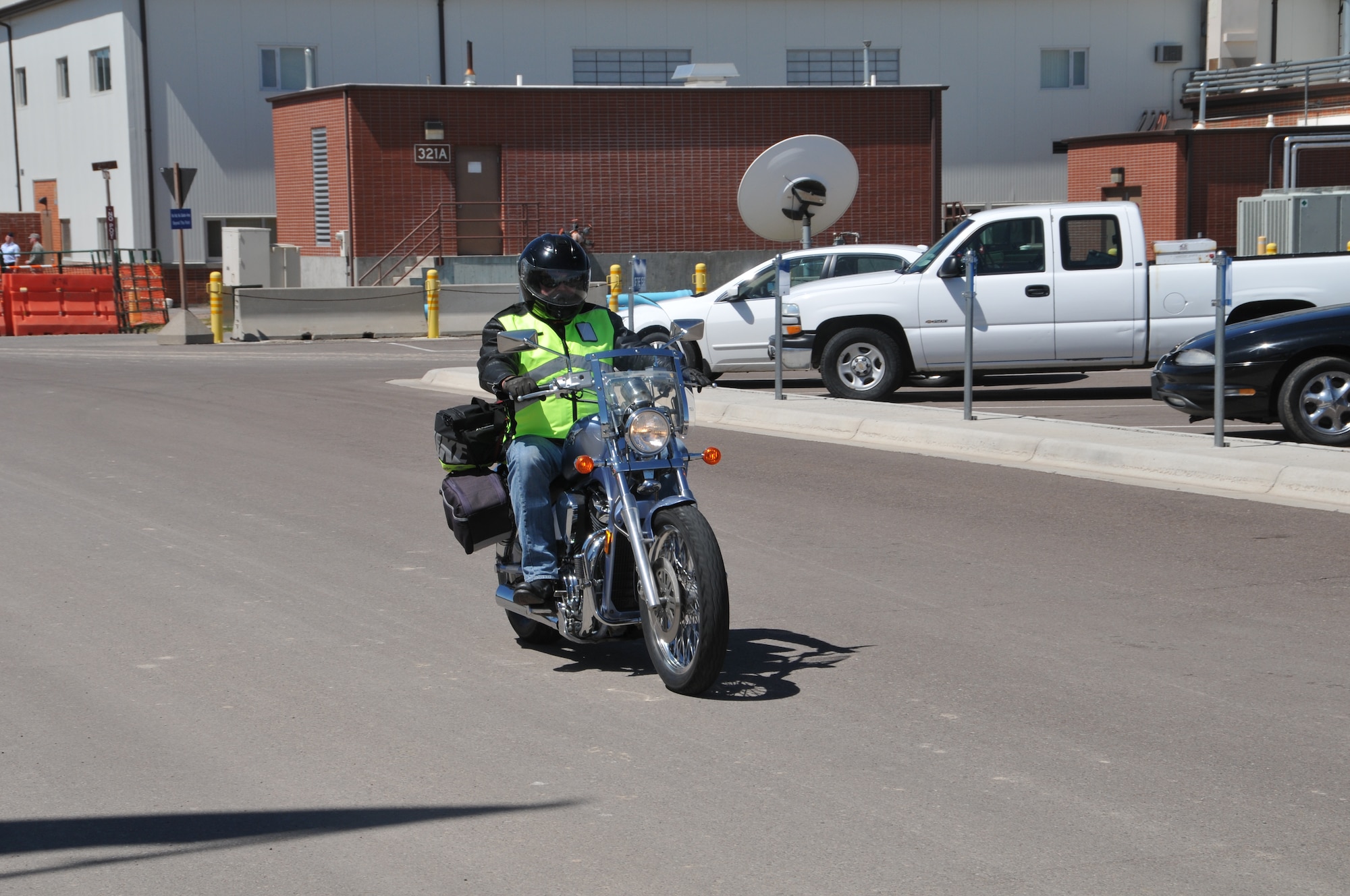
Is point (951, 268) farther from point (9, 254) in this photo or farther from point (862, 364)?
point (9, 254)

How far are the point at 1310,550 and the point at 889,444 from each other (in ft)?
17.8

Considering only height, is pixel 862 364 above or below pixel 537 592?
above

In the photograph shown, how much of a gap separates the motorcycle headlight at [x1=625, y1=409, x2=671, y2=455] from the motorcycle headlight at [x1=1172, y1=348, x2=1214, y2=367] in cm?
807

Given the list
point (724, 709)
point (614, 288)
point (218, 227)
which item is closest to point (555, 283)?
point (724, 709)

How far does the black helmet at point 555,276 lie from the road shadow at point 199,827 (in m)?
2.36

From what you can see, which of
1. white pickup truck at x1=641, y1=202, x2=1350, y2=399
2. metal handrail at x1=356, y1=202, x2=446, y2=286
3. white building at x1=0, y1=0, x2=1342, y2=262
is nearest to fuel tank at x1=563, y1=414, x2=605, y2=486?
white pickup truck at x1=641, y1=202, x2=1350, y2=399

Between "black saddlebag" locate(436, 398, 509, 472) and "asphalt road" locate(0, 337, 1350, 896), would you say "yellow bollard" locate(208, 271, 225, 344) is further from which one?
"black saddlebag" locate(436, 398, 509, 472)

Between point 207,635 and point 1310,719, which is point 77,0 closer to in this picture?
point 207,635

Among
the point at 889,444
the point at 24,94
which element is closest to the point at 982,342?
the point at 889,444

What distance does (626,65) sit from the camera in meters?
46.0

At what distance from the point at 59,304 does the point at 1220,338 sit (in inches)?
1015

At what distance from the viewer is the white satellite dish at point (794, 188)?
22297 millimetres

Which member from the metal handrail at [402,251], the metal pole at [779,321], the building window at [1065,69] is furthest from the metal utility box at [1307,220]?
the building window at [1065,69]

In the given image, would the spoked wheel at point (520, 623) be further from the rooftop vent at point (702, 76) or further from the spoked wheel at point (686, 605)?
the rooftop vent at point (702, 76)
